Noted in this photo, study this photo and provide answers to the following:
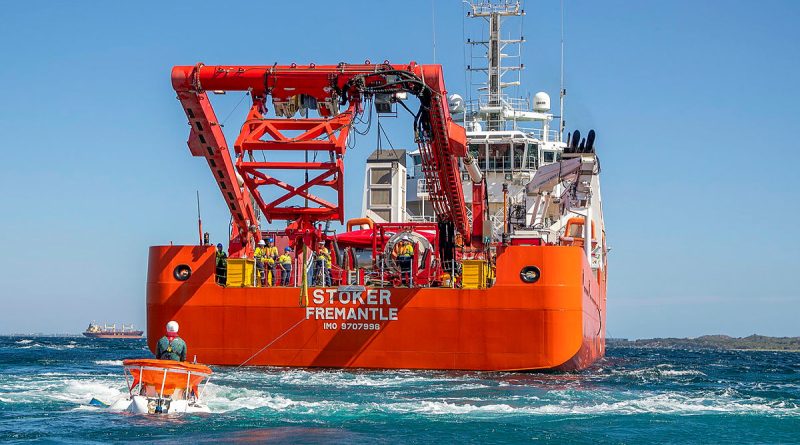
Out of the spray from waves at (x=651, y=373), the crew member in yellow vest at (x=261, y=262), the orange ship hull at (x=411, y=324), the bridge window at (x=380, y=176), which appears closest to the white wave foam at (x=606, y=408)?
the orange ship hull at (x=411, y=324)

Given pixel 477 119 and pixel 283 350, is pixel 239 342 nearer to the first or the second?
pixel 283 350

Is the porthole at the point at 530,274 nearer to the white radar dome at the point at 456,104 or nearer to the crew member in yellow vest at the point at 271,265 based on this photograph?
the crew member in yellow vest at the point at 271,265

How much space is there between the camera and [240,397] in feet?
53.4

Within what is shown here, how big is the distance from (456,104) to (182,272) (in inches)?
677

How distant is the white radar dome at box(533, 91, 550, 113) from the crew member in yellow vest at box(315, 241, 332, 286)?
18280mm

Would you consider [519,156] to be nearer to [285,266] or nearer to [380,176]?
[380,176]

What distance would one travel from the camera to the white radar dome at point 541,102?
133 ft

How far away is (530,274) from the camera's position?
72.9ft

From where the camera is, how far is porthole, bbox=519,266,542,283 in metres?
22.2

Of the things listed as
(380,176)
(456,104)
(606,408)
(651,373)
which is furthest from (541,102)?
(606,408)

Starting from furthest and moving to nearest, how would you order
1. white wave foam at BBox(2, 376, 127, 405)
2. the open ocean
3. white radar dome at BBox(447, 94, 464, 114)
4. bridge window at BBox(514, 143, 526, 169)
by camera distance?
white radar dome at BBox(447, 94, 464, 114) < bridge window at BBox(514, 143, 526, 169) < white wave foam at BBox(2, 376, 127, 405) < the open ocean

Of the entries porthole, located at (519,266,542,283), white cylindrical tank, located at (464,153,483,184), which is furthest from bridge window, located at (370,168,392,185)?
porthole, located at (519,266,542,283)

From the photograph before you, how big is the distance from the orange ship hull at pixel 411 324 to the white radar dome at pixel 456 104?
1576 cm

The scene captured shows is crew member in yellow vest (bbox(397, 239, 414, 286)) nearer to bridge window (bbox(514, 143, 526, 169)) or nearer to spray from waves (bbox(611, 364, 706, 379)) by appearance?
spray from waves (bbox(611, 364, 706, 379))
